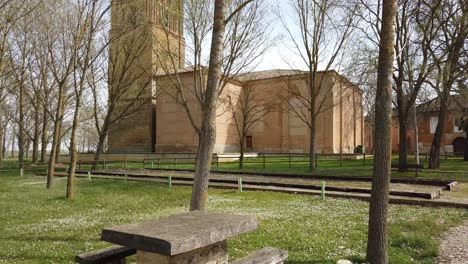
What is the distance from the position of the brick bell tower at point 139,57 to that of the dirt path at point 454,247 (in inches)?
412

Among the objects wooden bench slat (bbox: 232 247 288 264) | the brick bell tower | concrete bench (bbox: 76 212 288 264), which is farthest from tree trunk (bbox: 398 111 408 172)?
concrete bench (bbox: 76 212 288 264)

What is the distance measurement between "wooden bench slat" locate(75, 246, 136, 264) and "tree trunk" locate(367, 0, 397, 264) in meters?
3.59

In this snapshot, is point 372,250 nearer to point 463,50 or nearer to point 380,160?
point 380,160

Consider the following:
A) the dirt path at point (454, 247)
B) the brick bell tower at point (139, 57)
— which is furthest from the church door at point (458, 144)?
the dirt path at point (454, 247)

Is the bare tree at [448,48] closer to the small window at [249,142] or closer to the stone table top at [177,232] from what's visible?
the stone table top at [177,232]

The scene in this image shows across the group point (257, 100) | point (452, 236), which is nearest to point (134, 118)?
point (257, 100)

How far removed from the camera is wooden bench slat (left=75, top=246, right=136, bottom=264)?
409 centimetres

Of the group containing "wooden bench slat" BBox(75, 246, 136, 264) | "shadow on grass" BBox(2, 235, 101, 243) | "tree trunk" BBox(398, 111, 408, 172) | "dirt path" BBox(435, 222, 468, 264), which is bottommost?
"shadow on grass" BBox(2, 235, 101, 243)

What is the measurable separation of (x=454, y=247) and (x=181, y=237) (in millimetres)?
5850

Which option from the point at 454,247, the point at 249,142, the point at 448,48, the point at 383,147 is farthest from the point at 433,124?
the point at 383,147

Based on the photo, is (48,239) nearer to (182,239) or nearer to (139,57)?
(182,239)

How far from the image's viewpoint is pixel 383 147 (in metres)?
5.56

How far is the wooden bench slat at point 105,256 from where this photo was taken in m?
4.09

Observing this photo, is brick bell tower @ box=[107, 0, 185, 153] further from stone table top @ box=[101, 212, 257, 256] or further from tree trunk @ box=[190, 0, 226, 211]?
stone table top @ box=[101, 212, 257, 256]
